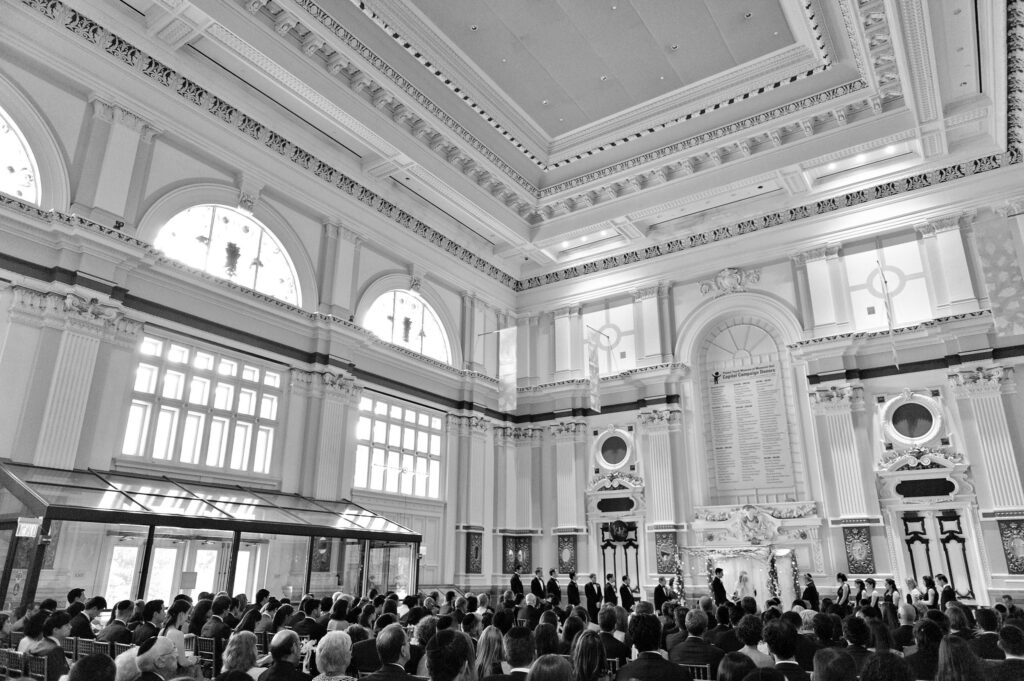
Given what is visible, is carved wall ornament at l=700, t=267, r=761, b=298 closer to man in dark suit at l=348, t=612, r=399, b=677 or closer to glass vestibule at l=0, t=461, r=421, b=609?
glass vestibule at l=0, t=461, r=421, b=609

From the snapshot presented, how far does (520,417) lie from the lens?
796 inches

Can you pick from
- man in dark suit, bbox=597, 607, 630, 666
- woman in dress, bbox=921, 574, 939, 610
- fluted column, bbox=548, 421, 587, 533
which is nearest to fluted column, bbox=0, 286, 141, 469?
man in dark suit, bbox=597, 607, 630, 666

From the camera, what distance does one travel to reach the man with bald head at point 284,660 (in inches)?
160

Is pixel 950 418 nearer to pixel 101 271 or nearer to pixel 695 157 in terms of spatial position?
pixel 695 157

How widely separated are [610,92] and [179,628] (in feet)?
44.8

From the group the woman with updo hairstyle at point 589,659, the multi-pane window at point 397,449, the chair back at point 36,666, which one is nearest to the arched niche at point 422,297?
the multi-pane window at point 397,449

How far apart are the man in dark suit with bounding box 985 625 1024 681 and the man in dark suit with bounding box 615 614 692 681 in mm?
1531

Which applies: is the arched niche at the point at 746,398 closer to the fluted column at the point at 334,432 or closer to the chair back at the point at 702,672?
the fluted column at the point at 334,432

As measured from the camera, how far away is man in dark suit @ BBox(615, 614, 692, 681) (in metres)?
3.94

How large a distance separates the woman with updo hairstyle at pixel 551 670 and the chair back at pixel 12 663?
14.4ft

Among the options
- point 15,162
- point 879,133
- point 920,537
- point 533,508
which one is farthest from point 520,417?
point 15,162

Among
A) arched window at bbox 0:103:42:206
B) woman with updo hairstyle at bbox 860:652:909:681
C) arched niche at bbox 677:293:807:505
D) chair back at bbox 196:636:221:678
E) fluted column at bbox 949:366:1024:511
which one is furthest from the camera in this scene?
arched niche at bbox 677:293:807:505

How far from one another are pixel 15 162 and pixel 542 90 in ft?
33.5

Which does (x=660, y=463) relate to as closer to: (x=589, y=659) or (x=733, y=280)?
(x=733, y=280)
